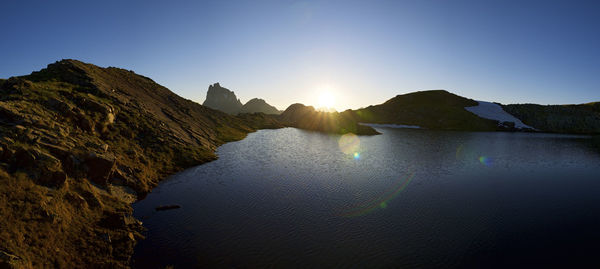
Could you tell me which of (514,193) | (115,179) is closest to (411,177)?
(514,193)

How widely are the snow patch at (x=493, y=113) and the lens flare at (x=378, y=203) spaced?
161 metres

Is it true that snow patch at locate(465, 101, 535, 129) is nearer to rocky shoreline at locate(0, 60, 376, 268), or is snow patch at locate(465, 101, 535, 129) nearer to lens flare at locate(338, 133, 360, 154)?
lens flare at locate(338, 133, 360, 154)

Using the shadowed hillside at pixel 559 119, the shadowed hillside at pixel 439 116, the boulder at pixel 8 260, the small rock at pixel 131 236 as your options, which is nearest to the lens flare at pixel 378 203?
the small rock at pixel 131 236

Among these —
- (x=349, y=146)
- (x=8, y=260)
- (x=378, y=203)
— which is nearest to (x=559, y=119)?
(x=349, y=146)

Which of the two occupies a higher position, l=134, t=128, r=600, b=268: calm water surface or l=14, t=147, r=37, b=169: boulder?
l=14, t=147, r=37, b=169: boulder

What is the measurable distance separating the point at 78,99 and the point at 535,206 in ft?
178

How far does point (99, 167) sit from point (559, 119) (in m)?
217

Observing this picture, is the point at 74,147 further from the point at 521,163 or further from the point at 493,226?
the point at 521,163

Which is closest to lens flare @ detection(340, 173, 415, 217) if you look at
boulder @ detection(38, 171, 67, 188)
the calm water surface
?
the calm water surface

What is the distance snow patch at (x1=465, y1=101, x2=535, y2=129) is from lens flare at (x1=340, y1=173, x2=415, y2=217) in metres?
161

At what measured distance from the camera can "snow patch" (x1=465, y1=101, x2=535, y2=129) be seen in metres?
149

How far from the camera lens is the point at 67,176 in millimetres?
17766

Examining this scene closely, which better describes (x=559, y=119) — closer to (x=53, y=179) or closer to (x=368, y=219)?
(x=368, y=219)

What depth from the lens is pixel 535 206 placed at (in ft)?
79.7
